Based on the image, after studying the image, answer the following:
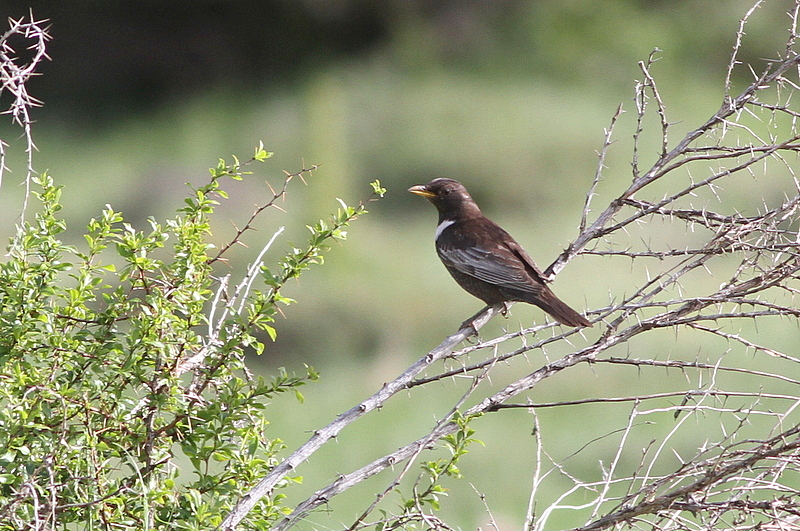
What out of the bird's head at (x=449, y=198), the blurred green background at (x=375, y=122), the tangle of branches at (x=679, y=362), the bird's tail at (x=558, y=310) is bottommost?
the tangle of branches at (x=679, y=362)

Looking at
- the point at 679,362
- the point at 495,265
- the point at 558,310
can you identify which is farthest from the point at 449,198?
the point at 679,362

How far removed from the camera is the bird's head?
18.2 feet

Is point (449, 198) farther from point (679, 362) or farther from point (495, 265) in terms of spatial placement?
point (679, 362)

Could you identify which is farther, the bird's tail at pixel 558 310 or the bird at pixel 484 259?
the bird at pixel 484 259

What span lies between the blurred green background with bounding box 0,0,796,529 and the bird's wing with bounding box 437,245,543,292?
4540 mm

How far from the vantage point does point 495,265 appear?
4758 mm

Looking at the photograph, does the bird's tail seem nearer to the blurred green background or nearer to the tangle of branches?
the tangle of branches

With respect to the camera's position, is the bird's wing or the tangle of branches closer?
the tangle of branches

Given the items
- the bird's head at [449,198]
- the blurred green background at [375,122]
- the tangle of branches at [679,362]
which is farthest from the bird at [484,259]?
the blurred green background at [375,122]

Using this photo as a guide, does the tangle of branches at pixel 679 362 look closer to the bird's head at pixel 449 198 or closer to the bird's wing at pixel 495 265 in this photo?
the bird's wing at pixel 495 265

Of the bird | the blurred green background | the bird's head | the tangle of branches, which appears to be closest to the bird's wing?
the bird

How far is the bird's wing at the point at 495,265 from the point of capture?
4.55 m

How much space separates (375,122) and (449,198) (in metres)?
7.03

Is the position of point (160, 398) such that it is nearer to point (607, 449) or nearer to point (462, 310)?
point (607, 449)
